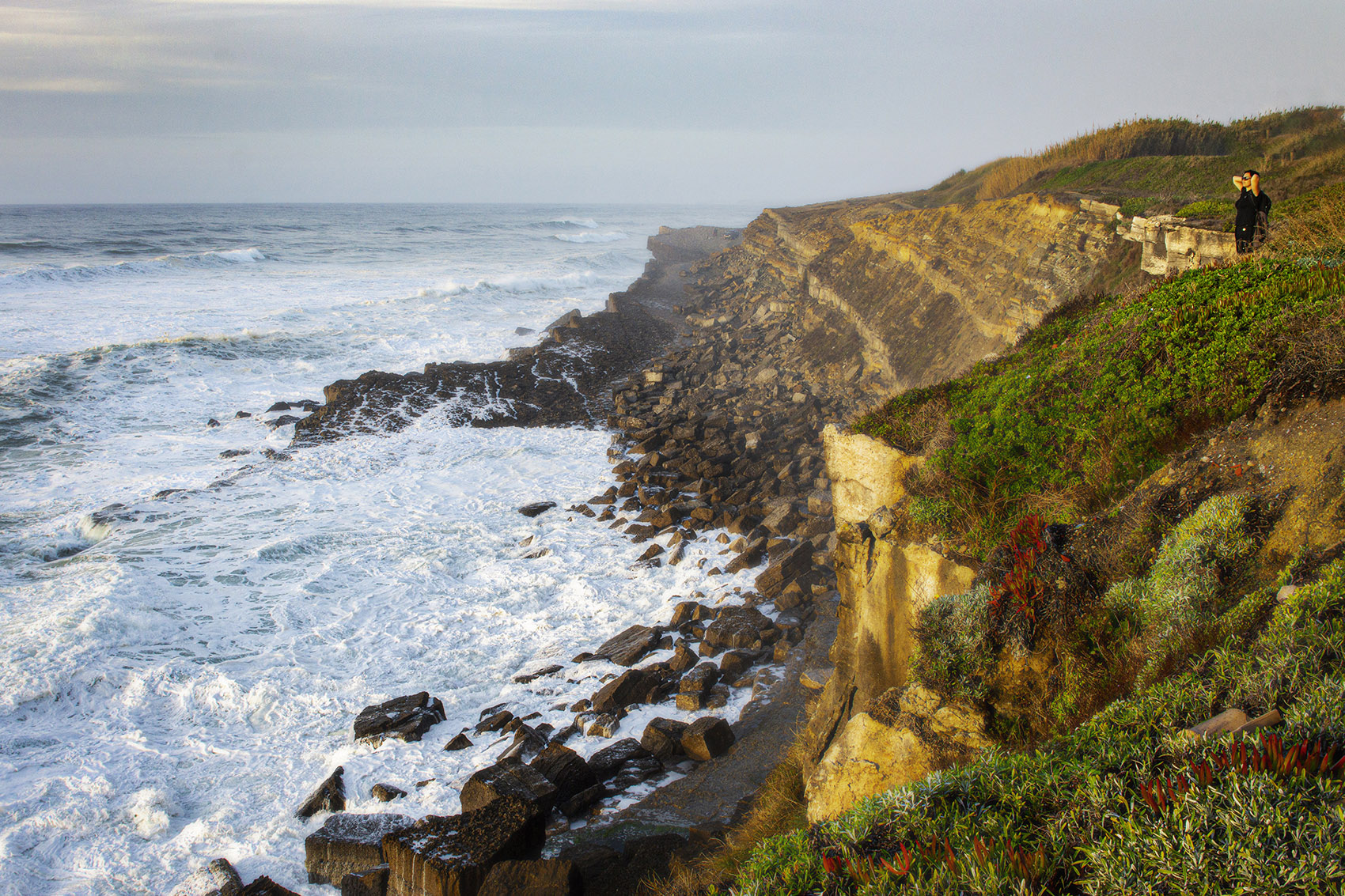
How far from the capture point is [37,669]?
10359 mm

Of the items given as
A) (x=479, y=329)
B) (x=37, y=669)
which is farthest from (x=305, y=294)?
(x=37, y=669)

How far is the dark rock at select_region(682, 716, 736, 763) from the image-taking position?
8.58 metres

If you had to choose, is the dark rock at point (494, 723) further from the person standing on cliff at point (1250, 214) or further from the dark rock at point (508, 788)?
the person standing on cliff at point (1250, 214)

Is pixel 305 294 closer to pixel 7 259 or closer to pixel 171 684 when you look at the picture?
pixel 7 259

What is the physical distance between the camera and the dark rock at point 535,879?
5916mm

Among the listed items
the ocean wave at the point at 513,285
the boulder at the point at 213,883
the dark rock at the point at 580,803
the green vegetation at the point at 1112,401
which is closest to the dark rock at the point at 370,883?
the boulder at the point at 213,883

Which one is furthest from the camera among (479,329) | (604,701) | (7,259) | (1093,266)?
(7,259)

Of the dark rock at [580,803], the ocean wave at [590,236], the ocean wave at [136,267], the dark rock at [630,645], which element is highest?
the ocean wave at [590,236]

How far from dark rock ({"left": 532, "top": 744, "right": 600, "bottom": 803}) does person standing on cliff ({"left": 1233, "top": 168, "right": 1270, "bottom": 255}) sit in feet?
34.6

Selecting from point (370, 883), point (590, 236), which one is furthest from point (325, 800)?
point (590, 236)

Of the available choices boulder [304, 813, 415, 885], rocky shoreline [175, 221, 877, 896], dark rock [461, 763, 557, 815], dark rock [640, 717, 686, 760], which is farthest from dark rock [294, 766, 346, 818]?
dark rock [640, 717, 686, 760]

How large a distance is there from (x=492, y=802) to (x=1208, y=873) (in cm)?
623

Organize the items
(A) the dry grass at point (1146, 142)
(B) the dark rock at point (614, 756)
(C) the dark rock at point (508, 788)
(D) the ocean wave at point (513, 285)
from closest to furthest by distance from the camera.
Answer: (C) the dark rock at point (508, 788) < (B) the dark rock at point (614, 756) < (A) the dry grass at point (1146, 142) < (D) the ocean wave at point (513, 285)

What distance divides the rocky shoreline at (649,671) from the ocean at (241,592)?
1.48 ft
